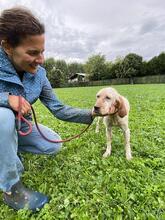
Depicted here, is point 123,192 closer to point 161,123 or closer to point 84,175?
point 84,175

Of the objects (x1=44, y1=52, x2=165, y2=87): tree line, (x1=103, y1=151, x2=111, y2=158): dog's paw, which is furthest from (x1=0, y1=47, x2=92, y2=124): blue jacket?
(x1=44, y1=52, x2=165, y2=87): tree line

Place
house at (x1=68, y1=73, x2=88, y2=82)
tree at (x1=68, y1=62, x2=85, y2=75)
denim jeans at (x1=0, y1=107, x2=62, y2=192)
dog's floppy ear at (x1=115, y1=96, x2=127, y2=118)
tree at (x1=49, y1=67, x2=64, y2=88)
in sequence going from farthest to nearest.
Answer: tree at (x1=68, y1=62, x2=85, y2=75), house at (x1=68, y1=73, x2=88, y2=82), tree at (x1=49, y1=67, x2=64, y2=88), dog's floppy ear at (x1=115, y1=96, x2=127, y2=118), denim jeans at (x1=0, y1=107, x2=62, y2=192)

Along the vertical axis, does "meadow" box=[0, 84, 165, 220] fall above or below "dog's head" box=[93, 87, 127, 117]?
below

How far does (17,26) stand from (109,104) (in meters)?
1.53

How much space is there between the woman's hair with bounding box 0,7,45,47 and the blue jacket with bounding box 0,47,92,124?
0.71 feet

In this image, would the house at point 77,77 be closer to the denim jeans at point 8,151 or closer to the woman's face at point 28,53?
the woman's face at point 28,53

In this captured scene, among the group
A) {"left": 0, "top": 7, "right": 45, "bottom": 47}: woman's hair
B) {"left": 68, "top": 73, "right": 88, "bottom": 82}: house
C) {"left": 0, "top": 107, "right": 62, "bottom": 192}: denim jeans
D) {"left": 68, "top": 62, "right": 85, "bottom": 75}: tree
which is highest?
{"left": 68, "top": 62, "right": 85, "bottom": 75}: tree

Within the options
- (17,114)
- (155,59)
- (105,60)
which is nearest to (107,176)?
(17,114)

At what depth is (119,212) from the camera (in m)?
2.63

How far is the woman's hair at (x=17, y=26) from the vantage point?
2617mm

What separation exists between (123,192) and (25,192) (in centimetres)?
96

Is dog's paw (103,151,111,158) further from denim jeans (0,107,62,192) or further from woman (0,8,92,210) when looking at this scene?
denim jeans (0,107,62,192)

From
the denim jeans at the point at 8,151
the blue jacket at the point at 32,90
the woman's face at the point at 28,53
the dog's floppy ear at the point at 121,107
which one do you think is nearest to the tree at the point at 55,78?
the dog's floppy ear at the point at 121,107

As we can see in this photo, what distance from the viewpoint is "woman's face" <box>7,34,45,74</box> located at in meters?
2.66
